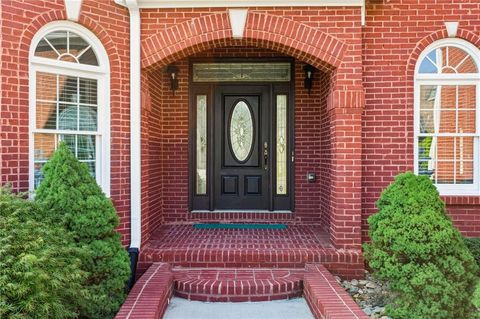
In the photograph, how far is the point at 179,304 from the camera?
484 centimetres

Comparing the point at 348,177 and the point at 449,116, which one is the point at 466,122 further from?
the point at 348,177

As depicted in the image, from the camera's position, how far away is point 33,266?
3.57 metres

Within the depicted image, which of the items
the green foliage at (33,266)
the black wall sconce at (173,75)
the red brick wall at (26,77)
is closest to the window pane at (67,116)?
the red brick wall at (26,77)

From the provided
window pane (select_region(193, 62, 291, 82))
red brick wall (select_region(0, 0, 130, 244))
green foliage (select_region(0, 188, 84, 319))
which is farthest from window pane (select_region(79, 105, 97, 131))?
window pane (select_region(193, 62, 291, 82))

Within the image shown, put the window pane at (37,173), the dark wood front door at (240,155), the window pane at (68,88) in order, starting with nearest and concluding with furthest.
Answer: the window pane at (37,173)
the window pane at (68,88)
the dark wood front door at (240,155)

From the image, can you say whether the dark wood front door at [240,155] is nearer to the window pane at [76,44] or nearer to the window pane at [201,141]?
the window pane at [201,141]

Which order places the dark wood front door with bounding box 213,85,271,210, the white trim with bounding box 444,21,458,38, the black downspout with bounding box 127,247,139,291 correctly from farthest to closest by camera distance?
the dark wood front door with bounding box 213,85,271,210
the white trim with bounding box 444,21,458,38
the black downspout with bounding box 127,247,139,291

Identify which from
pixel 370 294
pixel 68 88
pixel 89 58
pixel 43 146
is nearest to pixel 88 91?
pixel 68 88

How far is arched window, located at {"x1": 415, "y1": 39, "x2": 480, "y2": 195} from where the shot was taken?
19.8 ft

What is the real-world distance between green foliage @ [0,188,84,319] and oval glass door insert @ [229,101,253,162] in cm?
381

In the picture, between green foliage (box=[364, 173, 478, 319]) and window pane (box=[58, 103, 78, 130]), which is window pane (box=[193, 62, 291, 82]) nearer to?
window pane (box=[58, 103, 78, 130])

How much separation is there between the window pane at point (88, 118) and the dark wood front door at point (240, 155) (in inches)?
92.9

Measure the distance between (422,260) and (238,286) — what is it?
6.40ft

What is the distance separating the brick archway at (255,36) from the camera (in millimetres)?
5637
